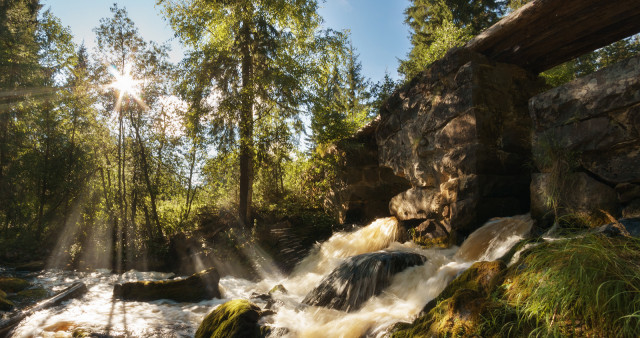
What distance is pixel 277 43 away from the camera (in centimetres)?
1242

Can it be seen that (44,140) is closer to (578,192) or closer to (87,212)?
(87,212)

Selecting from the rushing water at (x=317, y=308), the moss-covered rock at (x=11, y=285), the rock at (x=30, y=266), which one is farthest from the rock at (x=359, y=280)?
the rock at (x=30, y=266)

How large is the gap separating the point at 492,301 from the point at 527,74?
6.41 m

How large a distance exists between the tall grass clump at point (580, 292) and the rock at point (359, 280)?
106 inches

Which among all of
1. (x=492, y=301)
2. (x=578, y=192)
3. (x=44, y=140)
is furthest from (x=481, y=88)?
(x=44, y=140)

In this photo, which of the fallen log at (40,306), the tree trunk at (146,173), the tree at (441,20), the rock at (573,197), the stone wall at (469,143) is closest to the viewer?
the rock at (573,197)

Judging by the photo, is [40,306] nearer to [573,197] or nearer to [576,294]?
[576,294]

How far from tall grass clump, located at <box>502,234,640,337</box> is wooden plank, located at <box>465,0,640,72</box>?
4461 mm

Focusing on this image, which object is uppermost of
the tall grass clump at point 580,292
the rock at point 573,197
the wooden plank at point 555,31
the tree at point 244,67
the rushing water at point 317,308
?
the tree at point 244,67

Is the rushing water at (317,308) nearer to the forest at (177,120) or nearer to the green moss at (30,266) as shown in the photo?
the forest at (177,120)

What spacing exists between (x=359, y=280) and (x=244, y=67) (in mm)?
9446

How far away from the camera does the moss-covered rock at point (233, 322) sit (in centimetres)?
457

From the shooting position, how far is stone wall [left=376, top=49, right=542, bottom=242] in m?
6.52

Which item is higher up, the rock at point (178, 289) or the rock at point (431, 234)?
the rock at point (431, 234)
